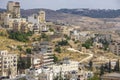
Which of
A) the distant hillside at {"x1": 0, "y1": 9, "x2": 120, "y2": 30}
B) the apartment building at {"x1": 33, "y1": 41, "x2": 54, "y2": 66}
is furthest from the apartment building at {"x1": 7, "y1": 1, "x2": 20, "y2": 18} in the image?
the distant hillside at {"x1": 0, "y1": 9, "x2": 120, "y2": 30}

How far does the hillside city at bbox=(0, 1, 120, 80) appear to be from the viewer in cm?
2891

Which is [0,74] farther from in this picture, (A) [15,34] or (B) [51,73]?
(A) [15,34]

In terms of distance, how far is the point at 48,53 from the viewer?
36.6 meters

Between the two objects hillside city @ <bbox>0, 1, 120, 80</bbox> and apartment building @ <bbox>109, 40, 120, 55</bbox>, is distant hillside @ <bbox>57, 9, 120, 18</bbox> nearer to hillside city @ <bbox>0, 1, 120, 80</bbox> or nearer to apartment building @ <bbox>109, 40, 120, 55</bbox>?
hillside city @ <bbox>0, 1, 120, 80</bbox>

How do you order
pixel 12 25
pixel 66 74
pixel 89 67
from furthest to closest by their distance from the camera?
1. pixel 12 25
2. pixel 89 67
3. pixel 66 74

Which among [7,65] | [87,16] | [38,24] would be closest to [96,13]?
[87,16]

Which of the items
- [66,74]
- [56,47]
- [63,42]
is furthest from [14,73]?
[63,42]

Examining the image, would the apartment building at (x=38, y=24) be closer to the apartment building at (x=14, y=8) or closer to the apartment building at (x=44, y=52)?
the apartment building at (x=14, y=8)

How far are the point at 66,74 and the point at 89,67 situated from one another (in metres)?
7.22

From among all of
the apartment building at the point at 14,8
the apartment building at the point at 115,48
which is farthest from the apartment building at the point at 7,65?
the apartment building at the point at 14,8

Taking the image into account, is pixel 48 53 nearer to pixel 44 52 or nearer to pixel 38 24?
pixel 44 52

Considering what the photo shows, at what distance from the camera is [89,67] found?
3631cm

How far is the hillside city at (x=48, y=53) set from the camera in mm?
28906

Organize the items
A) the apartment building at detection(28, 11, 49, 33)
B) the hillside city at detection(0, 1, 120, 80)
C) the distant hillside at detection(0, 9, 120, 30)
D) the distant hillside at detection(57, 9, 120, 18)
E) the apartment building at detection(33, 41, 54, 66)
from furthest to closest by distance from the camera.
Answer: the distant hillside at detection(57, 9, 120, 18) < the distant hillside at detection(0, 9, 120, 30) < the apartment building at detection(28, 11, 49, 33) < the apartment building at detection(33, 41, 54, 66) < the hillside city at detection(0, 1, 120, 80)
